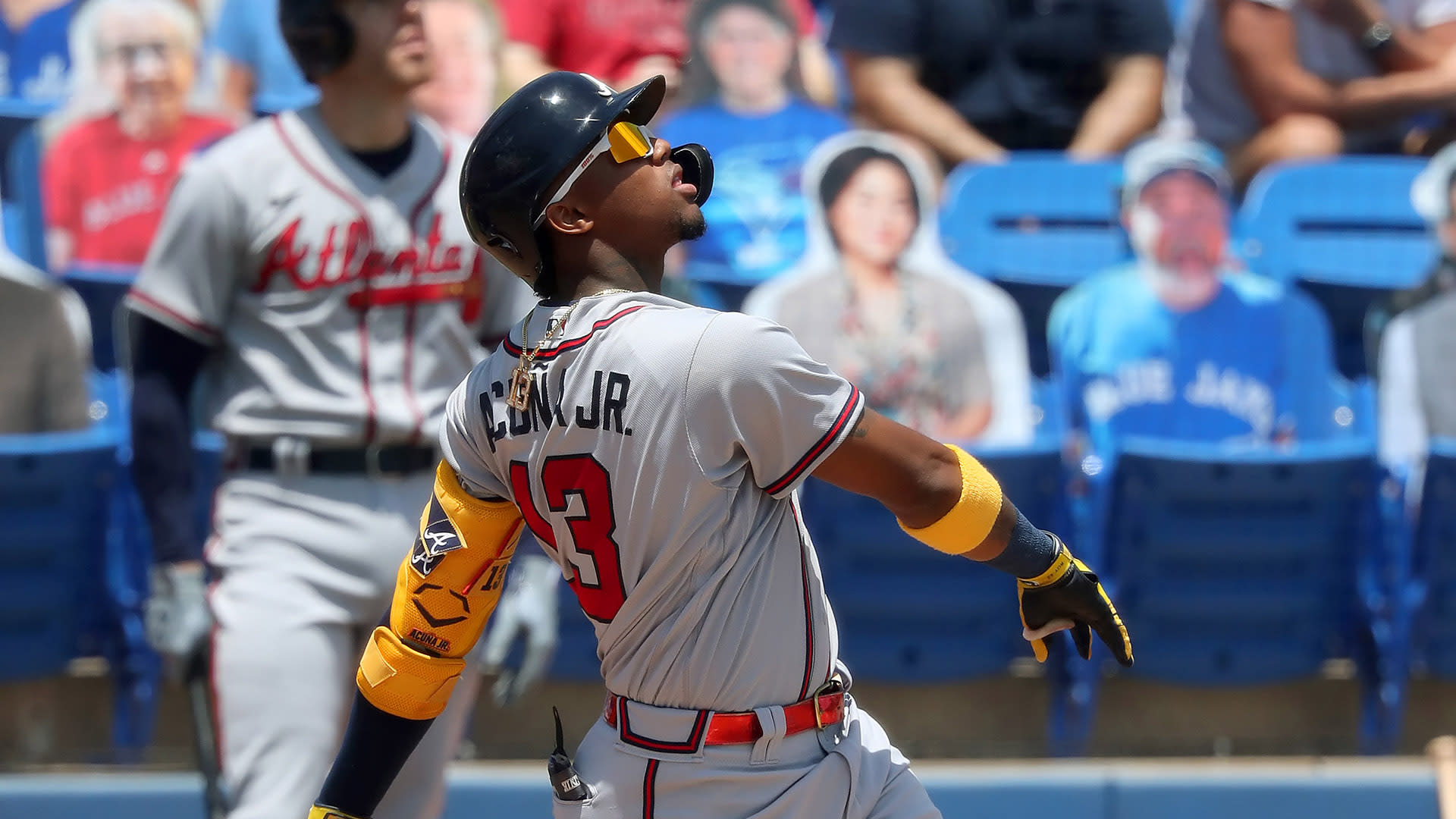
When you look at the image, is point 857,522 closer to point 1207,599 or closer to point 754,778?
point 1207,599

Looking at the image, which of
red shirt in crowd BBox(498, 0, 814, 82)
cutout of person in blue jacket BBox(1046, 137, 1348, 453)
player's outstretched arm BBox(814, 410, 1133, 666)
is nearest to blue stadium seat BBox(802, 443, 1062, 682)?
cutout of person in blue jacket BBox(1046, 137, 1348, 453)

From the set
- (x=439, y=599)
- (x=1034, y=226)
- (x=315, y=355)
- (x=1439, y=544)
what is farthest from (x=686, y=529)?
(x=1034, y=226)

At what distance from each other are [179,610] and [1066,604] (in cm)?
164

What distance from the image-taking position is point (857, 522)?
159 inches

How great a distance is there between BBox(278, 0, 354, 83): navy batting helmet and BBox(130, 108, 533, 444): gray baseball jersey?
0.12m

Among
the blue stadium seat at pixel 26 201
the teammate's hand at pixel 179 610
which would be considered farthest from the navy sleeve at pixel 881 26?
the teammate's hand at pixel 179 610

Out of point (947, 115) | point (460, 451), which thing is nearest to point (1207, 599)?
point (947, 115)

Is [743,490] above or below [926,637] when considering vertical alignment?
above

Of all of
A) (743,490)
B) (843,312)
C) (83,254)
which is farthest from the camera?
(83,254)

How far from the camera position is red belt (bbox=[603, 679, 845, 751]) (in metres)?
1.88

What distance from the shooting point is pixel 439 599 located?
81.7 inches

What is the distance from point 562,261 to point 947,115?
3483 millimetres

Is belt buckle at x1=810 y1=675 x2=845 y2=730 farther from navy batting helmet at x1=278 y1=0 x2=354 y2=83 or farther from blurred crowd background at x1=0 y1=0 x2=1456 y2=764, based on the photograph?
blurred crowd background at x1=0 y1=0 x2=1456 y2=764

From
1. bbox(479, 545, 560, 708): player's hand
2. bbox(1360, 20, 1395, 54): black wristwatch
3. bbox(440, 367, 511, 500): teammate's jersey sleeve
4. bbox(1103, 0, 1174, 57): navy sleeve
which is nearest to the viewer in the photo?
bbox(440, 367, 511, 500): teammate's jersey sleeve
